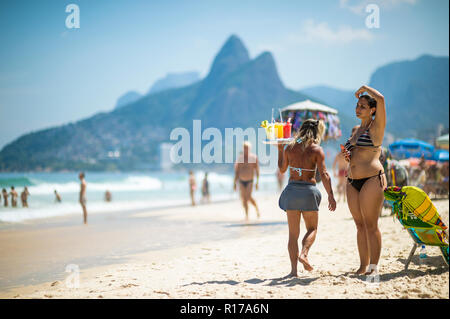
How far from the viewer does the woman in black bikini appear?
3.50 meters

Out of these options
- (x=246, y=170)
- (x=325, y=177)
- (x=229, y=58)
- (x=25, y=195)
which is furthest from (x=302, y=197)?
(x=229, y=58)

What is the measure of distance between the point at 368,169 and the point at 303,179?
2.18 ft

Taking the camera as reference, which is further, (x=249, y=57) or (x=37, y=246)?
(x=249, y=57)

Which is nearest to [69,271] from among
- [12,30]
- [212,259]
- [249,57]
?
[212,259]

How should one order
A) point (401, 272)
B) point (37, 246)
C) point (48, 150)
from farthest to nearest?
point (48, 150) → point (37, 246) → point (401, 272)

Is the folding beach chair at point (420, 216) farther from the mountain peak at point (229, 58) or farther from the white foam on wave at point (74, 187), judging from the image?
the mountain peak at point (229, 58)

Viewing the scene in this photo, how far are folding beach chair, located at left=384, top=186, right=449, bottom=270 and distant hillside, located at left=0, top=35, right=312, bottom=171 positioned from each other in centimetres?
6789

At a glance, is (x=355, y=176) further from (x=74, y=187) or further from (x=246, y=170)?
(x=74, y=187)

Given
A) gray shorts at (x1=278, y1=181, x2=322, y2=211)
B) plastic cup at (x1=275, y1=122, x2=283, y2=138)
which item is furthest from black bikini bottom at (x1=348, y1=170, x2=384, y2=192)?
plastic cup at (x1=275, y1=122, x2=283, y2=138)

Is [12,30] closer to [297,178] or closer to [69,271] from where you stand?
[69,271]

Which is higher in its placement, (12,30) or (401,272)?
(12,30)

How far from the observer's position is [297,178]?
392 centimetres
